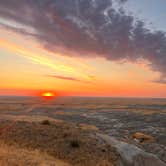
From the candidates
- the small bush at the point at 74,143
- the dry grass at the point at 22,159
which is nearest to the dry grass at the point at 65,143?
the small bush at the point at 74,143

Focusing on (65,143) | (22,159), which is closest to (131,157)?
(65,143)

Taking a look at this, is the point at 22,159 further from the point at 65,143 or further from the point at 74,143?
the point at 74,143

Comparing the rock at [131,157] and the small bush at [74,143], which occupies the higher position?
the small bush at [74,143]

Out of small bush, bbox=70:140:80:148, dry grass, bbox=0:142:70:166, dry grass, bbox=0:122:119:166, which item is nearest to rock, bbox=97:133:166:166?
dry grass, bbox=0:122:119:166

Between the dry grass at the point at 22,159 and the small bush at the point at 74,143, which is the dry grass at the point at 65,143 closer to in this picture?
the small bush at the point at 74,143

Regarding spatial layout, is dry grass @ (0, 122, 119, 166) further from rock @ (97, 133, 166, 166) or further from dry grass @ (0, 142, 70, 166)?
dry grass @ (0, 142, 70, 166)

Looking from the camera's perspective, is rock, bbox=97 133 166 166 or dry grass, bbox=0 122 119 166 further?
rock, bbox=97 133 166 166

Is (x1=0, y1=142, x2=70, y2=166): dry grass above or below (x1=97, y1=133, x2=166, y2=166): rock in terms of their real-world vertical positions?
above

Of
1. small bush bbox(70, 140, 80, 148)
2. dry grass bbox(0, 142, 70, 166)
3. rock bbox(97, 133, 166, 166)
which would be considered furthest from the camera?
small bush bbox(70, 140, 80, 148)

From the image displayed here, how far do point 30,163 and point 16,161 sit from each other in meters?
0.80

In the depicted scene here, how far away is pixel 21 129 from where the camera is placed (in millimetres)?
21844

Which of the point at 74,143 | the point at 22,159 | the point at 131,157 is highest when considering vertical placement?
the point at 74,143

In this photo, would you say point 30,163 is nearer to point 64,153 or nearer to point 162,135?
point 64,153

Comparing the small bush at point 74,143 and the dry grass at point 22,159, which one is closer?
the dry grass at point 22,159
